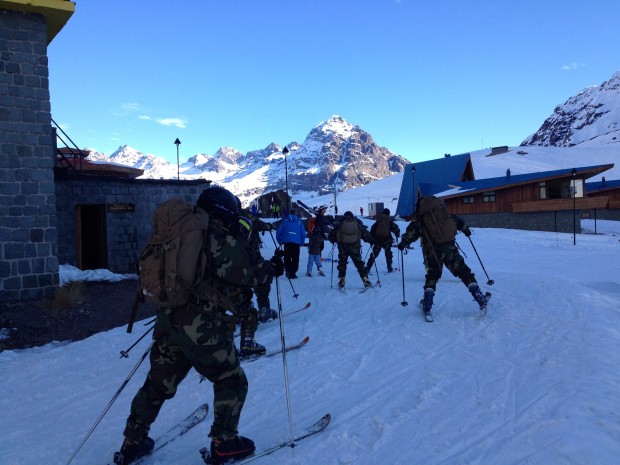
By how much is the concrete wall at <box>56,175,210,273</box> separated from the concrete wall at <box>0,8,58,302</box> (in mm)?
3091

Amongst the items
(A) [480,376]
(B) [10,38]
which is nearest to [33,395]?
(A) [480,376]

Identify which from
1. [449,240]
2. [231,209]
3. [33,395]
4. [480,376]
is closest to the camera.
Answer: [231,209]

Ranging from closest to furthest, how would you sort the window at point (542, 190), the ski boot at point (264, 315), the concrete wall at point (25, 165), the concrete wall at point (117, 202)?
the ski boot at point (264, 315) → the concrete wall at point (25, 165) → the concrete wall at point (117, 202) → the window at point (542, 190)

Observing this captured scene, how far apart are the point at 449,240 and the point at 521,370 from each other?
256 centimetres

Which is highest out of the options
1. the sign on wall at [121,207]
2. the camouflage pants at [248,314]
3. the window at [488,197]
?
the window at [488,197]

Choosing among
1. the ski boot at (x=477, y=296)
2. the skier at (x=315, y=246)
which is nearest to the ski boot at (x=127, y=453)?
the ski boot at (x=477, y=296)

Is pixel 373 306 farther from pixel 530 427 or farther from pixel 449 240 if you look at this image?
pixel 530 427

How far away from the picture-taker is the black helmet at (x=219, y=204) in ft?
9.71

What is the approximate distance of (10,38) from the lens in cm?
910

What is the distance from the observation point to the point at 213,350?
2.75m

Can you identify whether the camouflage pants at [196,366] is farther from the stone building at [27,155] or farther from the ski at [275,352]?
the stone building at [27,155]

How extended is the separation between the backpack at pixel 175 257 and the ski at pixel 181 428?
1231mm

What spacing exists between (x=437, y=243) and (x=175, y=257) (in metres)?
4.86

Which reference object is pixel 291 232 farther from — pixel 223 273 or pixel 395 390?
pixel 223 273
